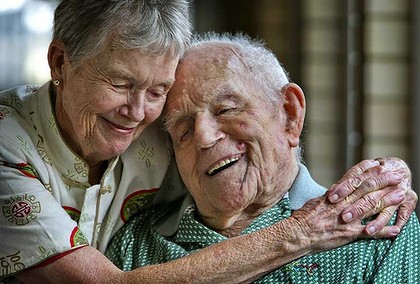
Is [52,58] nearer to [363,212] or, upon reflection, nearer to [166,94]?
[166,94]

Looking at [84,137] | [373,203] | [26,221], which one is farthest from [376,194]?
[26,221]

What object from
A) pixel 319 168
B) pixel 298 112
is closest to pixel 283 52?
pixel 319 168

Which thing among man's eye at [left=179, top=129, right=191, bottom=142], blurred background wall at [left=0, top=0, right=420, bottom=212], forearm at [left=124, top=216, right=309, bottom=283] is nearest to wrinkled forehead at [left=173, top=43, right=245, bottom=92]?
man's eye at [left=179, top=129, right=191, bottom=142]

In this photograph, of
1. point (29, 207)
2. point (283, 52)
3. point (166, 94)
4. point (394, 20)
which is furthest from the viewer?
point (283, 52)

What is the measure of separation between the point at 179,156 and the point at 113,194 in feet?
0.70

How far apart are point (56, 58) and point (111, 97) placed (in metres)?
0.19

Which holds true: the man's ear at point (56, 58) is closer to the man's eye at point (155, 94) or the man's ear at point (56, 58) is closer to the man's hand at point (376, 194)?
the man's eye at point (155, 94)

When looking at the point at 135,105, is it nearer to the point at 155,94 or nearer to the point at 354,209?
the point at 155,94

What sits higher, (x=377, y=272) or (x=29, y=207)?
(x=29, y=207)

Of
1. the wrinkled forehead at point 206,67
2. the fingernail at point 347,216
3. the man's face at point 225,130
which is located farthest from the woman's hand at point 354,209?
the wrinkled forehead at point 206,67

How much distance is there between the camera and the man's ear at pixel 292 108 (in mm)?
2717

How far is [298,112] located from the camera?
2727 mm

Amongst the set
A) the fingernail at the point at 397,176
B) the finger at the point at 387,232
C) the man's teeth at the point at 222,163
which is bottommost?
Result: the finger at the point at 387,232

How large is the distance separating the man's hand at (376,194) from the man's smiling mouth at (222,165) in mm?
274
